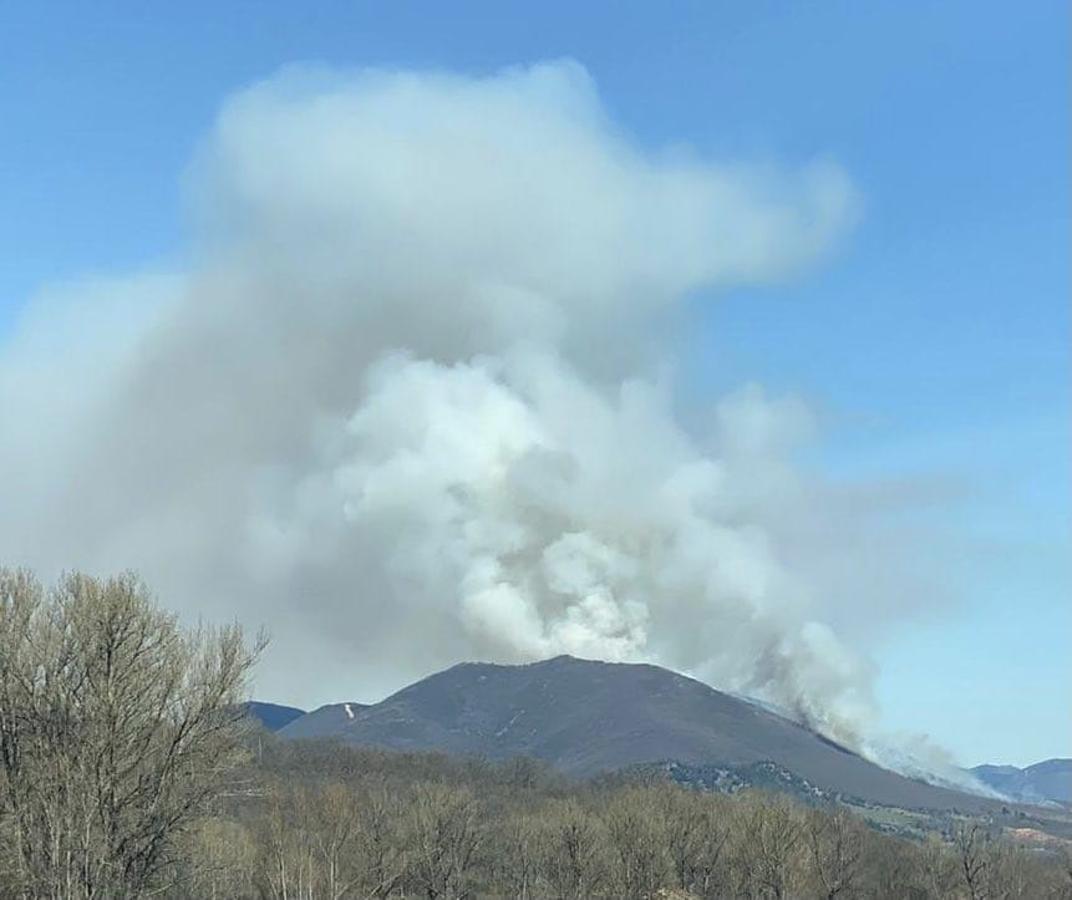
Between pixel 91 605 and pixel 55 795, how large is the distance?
24.1 feet

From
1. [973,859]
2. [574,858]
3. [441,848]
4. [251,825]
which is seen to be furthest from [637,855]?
[251,825]

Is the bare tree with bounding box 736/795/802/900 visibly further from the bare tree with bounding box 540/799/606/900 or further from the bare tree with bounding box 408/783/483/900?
the bare tree with bounding box 408/783/483/900

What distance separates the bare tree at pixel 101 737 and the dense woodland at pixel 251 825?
0.26 feet

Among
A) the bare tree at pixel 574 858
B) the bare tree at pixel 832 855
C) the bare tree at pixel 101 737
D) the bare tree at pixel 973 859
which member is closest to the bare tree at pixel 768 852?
the bare tree at pixel 832 855

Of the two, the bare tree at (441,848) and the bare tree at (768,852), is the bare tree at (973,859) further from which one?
the bare tree at (441,848)

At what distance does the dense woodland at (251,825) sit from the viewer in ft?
147

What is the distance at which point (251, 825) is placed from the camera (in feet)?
433

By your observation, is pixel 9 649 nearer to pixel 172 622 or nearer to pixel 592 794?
pixel 172 622

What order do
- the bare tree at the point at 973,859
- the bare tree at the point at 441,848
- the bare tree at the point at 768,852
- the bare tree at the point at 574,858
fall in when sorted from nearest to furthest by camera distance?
the bare tree at the point at 768,852
the bare tree at the point at 441,848
the bare tree at the point at 574,858
the bare tree at the point at 973,859

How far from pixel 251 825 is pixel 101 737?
309 ft

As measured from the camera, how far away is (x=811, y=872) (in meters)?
122

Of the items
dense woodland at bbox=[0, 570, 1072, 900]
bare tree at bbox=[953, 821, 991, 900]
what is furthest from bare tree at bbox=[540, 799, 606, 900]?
bare tree at bbox=[953, 821, 991, 900]

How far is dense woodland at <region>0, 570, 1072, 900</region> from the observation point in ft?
147

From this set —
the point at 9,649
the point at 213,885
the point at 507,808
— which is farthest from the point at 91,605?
the point at 507,808
